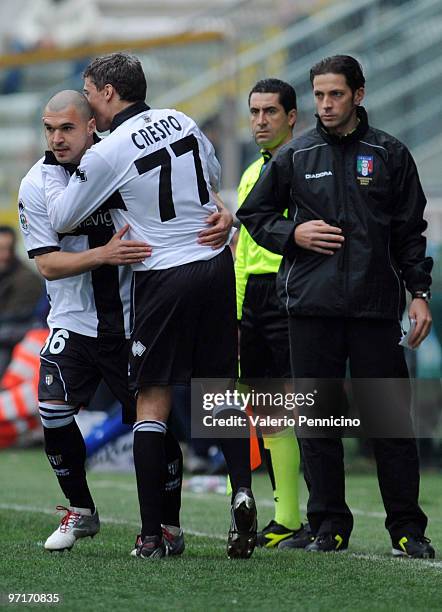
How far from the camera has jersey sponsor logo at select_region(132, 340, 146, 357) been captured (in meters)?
5.73

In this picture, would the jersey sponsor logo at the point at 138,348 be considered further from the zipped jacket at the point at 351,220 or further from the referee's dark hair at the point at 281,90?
the referee's dark hair at the point at 281,90

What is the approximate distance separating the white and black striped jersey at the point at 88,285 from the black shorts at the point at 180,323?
8.2 inches

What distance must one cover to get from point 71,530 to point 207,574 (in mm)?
972

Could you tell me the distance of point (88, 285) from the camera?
6.05 m

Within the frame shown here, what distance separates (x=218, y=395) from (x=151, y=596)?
50.4 inches

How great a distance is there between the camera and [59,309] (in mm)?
6086

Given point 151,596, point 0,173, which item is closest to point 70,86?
point 0,173

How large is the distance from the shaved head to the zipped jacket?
2.82 feet

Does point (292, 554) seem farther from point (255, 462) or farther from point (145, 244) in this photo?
point (145, 244)

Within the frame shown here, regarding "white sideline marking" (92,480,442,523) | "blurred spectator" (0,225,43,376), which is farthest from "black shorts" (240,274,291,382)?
"blurred spectator" (0,225,43,376)

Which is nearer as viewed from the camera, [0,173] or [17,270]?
[17,270]

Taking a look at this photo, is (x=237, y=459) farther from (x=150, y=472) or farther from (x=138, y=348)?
(x=138, y=348)

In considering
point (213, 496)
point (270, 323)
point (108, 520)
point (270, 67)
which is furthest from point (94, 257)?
point (270, 67)

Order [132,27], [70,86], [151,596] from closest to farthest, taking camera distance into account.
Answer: [151,596]
[70,86]
[132,27]
